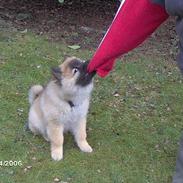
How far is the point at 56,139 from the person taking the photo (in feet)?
15.1

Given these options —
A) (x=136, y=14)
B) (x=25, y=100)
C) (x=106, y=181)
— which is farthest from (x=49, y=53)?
(x=136, y=14)

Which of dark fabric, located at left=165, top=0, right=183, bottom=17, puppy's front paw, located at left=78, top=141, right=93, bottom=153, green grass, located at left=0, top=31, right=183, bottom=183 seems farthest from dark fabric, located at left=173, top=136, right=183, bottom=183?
dark fabric, located at left=165, top=0, right=183, bottom=17

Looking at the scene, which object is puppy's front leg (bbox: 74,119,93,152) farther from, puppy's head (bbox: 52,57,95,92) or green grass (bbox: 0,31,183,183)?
puppy's head (bbox: 52,57,95,92)

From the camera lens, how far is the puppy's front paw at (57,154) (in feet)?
15.0

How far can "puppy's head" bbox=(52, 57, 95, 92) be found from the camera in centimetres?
432

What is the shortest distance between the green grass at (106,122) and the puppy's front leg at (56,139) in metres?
0.07

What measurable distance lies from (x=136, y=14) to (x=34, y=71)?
2803mm

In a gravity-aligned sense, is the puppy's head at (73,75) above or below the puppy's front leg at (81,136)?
above

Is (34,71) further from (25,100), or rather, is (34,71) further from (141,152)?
(141,152)

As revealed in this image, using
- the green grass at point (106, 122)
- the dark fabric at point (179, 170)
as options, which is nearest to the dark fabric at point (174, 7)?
the dark fabric at point (179, 170)

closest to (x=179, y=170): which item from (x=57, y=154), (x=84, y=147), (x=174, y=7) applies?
(x=84, y=147)

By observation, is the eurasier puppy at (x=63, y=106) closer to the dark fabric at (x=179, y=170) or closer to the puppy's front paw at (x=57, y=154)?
the puppy's front paw at (x=57, y=154)

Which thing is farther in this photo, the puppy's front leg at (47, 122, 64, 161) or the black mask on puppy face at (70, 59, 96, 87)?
the puppy's front leg at (47, 122, 64, 161)

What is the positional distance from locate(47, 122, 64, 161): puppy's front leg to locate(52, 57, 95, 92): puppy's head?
379 millimetres
